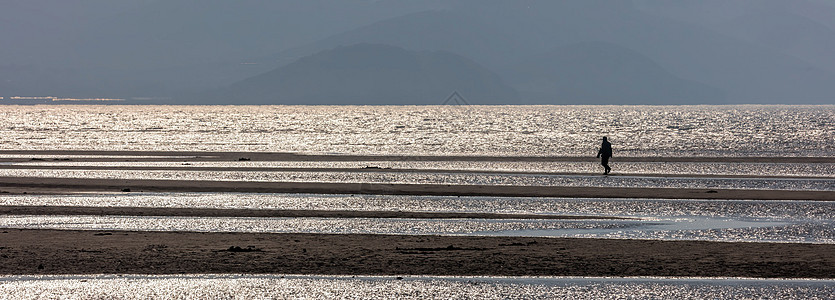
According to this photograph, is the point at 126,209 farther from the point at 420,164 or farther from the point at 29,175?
the point at 420,164

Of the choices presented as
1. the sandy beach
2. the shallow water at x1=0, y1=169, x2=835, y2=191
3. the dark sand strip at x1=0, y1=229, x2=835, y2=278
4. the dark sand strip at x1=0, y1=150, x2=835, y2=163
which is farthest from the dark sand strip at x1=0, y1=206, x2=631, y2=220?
the dark sand strip at x1=0, y1=150, x2=835, y2=163

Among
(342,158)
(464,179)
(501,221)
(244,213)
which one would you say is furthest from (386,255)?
(342,158)

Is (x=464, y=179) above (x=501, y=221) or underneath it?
underneath

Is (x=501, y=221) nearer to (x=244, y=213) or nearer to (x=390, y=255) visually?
(x=390, y=255)

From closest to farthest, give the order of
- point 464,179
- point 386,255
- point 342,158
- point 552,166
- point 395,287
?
1. point 395,287
2. point 386,255
3. point 464,179
4. point 552,166
5. point 342,158

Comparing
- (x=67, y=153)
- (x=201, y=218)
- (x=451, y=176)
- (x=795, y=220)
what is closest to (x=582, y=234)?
(x=795, y=220)

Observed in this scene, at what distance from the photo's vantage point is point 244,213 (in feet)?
72.0

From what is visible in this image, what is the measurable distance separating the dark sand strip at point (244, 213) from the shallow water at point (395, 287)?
314 inches

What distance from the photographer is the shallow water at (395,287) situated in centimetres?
1230

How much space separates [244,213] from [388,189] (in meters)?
8.24

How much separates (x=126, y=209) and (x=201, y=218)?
3134mm

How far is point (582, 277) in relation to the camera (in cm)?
1362

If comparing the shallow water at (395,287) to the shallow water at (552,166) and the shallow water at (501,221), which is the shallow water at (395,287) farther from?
the shallow water at (552,166)

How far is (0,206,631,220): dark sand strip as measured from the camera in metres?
21.5
